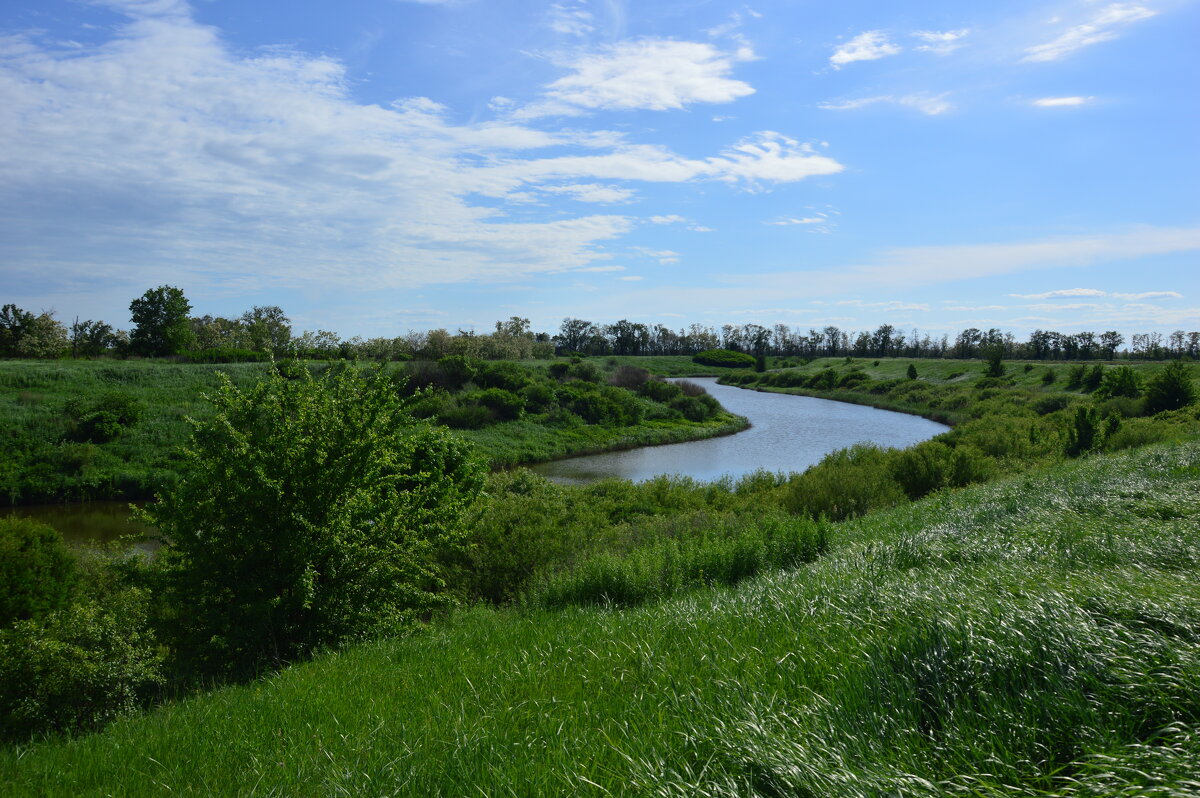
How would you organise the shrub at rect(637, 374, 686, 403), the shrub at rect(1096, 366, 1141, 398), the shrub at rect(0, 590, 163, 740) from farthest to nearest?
the shrub at rect(637, 374, 686, 403), the shrub at rect(1096, 366, 1141, 398), the shrub at rect(0, 590, 163, 740)

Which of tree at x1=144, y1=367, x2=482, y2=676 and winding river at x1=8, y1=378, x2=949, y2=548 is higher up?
tree at x1=144, y1=367, x2=482, y2=676

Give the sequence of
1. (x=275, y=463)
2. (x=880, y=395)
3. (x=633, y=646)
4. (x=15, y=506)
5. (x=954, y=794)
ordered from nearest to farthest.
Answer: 1. (x=954, y=794)
2. (x=633, y=646)
3. (x=275, y=463)
4. (x=15, y=506)
5. (x=880, y=395)

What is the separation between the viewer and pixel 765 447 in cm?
4172

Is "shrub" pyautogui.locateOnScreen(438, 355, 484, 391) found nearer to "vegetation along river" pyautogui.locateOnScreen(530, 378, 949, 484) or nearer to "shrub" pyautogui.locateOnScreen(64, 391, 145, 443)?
"vegetation along river" pyautogui.locateOnScreen(530, 378, 949, 484)

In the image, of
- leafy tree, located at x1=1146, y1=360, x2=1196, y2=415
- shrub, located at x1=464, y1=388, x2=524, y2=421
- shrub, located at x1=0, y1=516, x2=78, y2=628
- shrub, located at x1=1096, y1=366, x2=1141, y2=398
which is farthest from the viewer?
shrub, located at x1=464, y1=388, x2=524, y2=421

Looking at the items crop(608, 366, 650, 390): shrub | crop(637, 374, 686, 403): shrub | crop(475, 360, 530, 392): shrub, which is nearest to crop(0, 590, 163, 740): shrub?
crop(475, 360, 530, 392): shrub

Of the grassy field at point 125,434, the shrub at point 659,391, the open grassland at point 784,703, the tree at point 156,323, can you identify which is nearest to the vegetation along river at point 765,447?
the grassy field at point 125,434

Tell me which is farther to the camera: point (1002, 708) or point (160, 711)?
point (160, 711)

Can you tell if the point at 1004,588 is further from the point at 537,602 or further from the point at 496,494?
the point at 496,494

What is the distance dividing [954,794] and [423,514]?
31.6ft

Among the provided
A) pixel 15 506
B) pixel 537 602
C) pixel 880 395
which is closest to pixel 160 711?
pixel 537 602

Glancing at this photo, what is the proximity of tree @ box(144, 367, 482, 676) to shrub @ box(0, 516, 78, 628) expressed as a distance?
146 inches

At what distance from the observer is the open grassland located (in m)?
2.64

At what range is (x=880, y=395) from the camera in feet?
241
